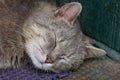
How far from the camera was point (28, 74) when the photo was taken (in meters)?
3.47

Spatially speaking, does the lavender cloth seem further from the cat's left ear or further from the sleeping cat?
the cat's left ear

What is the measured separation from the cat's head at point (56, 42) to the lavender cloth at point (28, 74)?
0.08 meters

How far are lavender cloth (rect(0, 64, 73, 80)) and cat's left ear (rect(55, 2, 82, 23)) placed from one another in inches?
22.3

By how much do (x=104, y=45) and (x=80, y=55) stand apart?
553 millimetres

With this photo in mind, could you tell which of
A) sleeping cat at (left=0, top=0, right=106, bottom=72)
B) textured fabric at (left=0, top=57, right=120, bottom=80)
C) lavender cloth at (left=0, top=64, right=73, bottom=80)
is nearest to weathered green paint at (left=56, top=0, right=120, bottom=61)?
textured fabric at (left=0, top=57, right=120, bottom=80)

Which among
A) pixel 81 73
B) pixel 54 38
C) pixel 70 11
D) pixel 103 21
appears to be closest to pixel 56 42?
pixel 54 38

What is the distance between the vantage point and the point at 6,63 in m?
3.40

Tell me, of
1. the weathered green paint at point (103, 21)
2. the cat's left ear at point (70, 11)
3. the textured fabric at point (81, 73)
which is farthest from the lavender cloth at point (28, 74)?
the weathered green paint at point (103, 21)

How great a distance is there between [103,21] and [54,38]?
2.74 feet

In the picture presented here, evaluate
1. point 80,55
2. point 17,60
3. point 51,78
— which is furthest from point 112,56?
point 17,60

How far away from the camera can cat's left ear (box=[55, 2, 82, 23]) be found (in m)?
3.48

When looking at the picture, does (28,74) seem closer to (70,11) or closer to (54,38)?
(54,38)

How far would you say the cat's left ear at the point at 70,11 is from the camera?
137 inches

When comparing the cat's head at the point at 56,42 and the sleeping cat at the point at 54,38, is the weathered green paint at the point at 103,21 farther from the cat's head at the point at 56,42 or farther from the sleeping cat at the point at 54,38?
the cat's head at the point at 56,42
